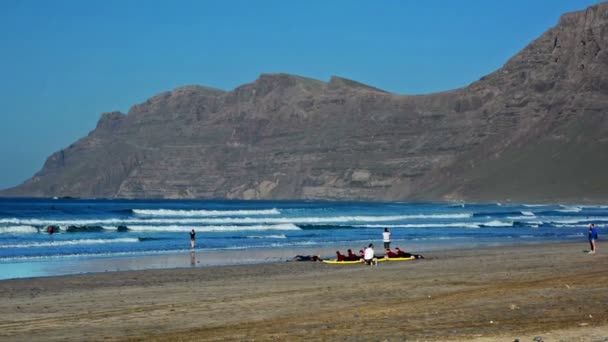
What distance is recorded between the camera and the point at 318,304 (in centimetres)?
1864

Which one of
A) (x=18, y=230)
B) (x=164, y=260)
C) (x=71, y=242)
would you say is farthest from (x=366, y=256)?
(x=18, y=230)

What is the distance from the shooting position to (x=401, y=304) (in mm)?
17938

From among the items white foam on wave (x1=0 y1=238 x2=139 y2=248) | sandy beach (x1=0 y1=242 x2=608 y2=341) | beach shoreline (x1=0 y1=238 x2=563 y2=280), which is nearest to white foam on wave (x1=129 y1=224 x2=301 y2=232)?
white foam on wave (x1=0 y1=238 x2=139 y2=248)

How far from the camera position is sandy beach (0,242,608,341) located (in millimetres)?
14516

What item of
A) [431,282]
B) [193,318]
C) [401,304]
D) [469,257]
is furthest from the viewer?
[469,257]

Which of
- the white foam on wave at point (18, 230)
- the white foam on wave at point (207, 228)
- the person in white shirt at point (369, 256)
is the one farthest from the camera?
the white foam on wave at point (207, 228)

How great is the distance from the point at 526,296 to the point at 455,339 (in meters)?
5.77

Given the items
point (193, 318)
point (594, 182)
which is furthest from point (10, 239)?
point (594, 182)

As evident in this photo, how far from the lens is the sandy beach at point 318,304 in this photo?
14.5m

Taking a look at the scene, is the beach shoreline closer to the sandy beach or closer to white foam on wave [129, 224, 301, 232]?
the sandy beach

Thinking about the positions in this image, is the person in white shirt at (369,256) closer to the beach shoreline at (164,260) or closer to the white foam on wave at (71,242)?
the beach shoreline at (164,260)

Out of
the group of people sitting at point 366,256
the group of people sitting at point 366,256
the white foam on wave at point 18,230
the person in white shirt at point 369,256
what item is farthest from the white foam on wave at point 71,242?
the person in white shirt at point 369,256

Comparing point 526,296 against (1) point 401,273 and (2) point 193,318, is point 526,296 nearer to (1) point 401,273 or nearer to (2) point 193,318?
(2) point 193,318

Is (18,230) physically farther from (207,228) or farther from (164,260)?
(164,260)
